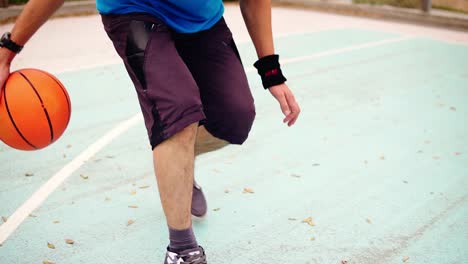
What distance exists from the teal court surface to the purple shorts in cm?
81

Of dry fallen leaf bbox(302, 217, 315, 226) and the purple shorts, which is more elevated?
the purple shorts

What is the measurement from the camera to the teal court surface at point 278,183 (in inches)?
121

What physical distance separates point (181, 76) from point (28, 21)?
2.65ft

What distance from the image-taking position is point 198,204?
3.29 m

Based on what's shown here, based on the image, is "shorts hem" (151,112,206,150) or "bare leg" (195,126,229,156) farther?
"bare leg" (195,126,229,156)

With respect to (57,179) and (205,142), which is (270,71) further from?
(57,179)

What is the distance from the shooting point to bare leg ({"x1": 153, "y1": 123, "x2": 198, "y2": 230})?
7.81ft

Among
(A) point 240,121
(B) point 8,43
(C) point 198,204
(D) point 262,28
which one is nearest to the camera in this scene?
(B) point 8,43

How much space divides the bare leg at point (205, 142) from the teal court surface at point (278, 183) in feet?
1.76

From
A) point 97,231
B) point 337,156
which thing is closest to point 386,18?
point 337,156

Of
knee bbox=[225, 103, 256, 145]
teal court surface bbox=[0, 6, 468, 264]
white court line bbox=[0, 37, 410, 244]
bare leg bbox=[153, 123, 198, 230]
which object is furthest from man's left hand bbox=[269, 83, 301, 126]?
white court line bbox=[0, 37, 410, 244]

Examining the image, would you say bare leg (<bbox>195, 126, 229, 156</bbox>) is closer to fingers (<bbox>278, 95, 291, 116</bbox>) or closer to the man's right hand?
fingers (<bbox>278, 95, 291, 116</bbox>)

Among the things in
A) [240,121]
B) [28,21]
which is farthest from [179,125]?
[28,21]

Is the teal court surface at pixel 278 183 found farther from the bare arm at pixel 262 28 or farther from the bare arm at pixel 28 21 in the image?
the bare arm at pixel 28 21
